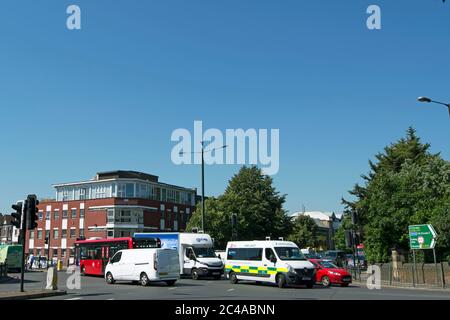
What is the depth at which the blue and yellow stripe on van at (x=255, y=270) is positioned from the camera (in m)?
23.6

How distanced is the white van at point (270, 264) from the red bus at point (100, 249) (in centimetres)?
884

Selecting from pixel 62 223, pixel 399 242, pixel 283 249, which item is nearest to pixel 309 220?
pixel 62 223

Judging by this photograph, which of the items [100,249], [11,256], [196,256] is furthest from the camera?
[11,256]

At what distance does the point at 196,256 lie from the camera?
3186 centimetres

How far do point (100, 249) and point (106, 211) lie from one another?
39312 mm

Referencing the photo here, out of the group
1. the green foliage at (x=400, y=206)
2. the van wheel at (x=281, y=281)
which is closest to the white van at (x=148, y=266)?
the van wheel at (x=281, y=281)

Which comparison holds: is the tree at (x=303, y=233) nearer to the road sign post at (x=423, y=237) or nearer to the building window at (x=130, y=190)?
the building window at (x=130, y=190)

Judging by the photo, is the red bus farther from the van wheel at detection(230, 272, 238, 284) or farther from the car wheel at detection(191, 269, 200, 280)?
the van wheel at detection(230, 272, 238, 284)

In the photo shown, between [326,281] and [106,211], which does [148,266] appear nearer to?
[326,281]

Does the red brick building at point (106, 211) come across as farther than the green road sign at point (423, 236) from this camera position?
Yes

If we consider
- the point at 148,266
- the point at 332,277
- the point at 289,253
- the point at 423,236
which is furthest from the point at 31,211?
the point at 423,236
